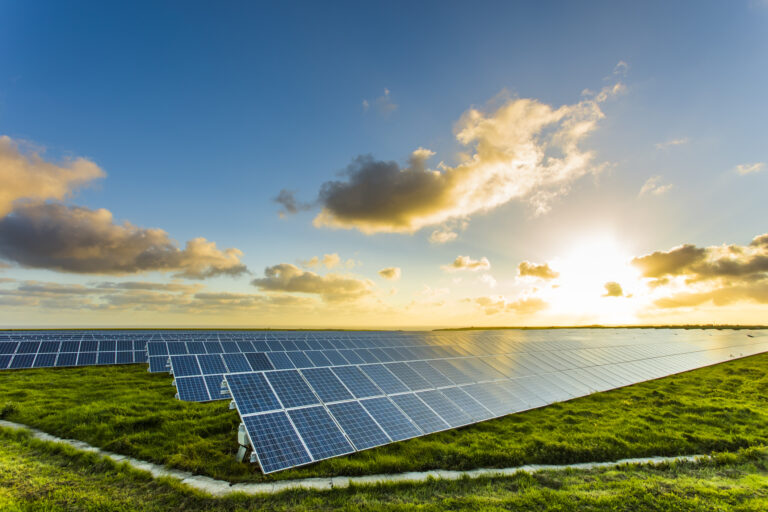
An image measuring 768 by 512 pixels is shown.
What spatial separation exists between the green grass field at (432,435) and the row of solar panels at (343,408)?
73 centimetres

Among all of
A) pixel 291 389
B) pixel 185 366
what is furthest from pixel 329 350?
pixel 291 389

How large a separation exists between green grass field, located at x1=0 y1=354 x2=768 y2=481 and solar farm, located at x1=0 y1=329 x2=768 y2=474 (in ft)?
2.35

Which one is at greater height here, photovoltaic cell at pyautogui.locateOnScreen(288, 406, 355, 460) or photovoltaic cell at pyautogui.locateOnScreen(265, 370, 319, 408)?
photovoltaic cell at pyautogui.locateOnScreen(265, 370, 319, 408)

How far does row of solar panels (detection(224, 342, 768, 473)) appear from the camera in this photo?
33.8ft

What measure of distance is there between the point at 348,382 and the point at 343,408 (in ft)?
6.98

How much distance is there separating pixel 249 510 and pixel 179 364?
13511 millimetres

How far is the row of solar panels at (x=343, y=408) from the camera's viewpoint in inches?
405

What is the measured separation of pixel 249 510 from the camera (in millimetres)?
8547

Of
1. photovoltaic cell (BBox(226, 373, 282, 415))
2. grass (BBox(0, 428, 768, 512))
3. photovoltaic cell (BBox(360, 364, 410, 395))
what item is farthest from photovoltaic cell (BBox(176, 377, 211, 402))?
photovoltaic cell (BBox(360, 364, 410, 395))

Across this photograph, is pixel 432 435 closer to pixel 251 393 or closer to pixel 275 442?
pixel 275 442

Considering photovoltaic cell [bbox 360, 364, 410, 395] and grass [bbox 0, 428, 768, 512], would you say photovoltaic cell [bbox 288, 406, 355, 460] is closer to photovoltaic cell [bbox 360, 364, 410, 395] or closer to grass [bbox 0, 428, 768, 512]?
grass [bbox 0, 428, 768, 512]

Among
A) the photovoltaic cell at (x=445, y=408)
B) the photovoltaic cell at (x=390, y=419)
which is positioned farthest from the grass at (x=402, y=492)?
the photovoltaic cell at (x=445, y=408)

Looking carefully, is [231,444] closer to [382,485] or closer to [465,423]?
[382,485]

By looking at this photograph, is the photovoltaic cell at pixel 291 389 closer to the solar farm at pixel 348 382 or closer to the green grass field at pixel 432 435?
the solar farm at pixel 348 382
